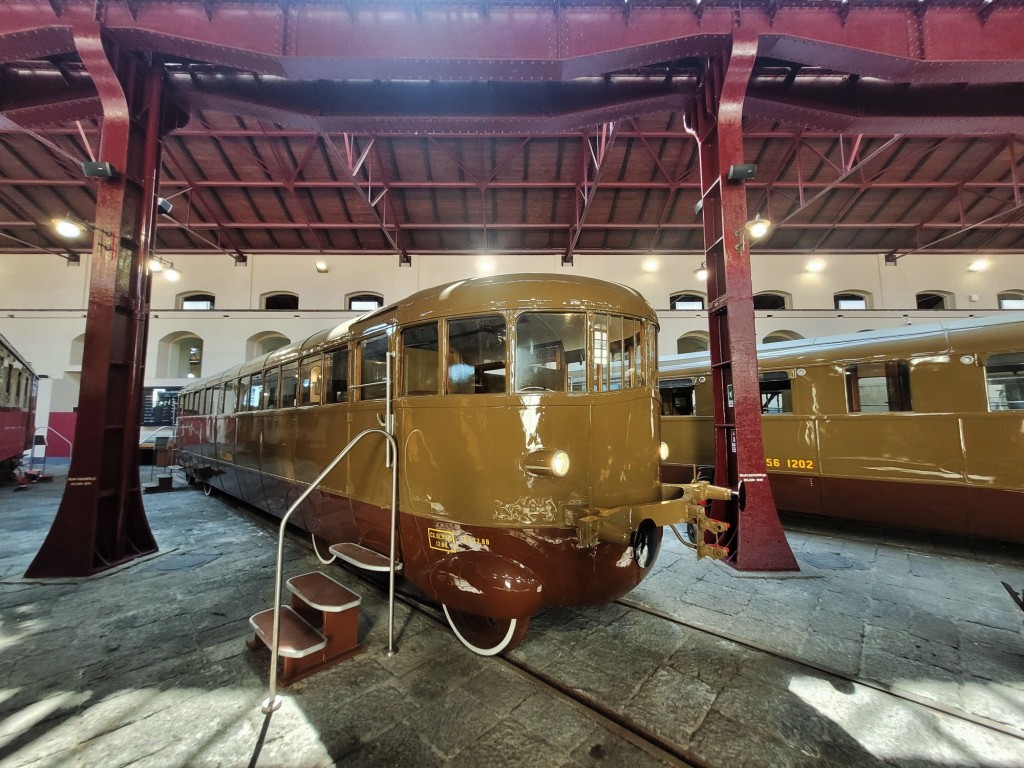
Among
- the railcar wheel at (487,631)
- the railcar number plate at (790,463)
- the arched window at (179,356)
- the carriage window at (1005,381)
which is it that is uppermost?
the arched window at (179,356)

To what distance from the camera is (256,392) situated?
6.14 meters

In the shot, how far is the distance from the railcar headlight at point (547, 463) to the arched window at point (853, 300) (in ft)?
59.7

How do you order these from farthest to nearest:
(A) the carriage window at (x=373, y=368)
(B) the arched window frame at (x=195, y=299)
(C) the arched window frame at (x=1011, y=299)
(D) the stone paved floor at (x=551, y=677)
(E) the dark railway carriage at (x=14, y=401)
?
(B) the arched window frame at (x=195, y=299) < (C) the arched window frame at (x=1011, y=299) < (E) the dark railway carriage at (x=14, y=401) < (A) the carriage window at (x=373, y=368) < (D) the stone paved floor at (x=551, y=677)

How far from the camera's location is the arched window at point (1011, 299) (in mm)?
15148

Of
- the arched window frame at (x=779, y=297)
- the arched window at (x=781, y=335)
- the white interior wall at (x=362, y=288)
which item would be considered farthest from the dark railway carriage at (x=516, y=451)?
the arched window at (x=781, y=335)

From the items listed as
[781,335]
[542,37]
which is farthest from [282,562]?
[781,335]

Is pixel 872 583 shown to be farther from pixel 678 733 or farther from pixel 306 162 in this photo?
pixel 306 162

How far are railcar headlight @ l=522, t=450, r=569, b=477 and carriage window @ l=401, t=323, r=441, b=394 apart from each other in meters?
1.06

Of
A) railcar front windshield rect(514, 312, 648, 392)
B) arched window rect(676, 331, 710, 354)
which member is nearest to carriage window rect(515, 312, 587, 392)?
railcar front windshield rect(514, 312, 648, 392)

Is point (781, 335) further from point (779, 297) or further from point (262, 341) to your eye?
point (262, 341)

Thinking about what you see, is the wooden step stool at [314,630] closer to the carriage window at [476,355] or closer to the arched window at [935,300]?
the carriage window at [476,355]

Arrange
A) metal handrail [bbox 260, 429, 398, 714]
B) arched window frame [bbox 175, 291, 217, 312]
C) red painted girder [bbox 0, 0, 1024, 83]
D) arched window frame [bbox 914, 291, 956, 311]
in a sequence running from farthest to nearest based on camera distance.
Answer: arched window frame [bbox 175, 291, 217, 312] < arched window frame [bbox 914, 291, 956, 311] < red painted girder [bbox 0, 0, 1024, 83] < metal handrail [bbox 260, 429, 398, 714]

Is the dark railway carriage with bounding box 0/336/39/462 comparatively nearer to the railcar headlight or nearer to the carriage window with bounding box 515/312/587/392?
the carriage window with bounding box 515/312/587/392

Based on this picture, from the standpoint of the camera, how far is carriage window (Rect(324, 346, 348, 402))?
4.14 metres
